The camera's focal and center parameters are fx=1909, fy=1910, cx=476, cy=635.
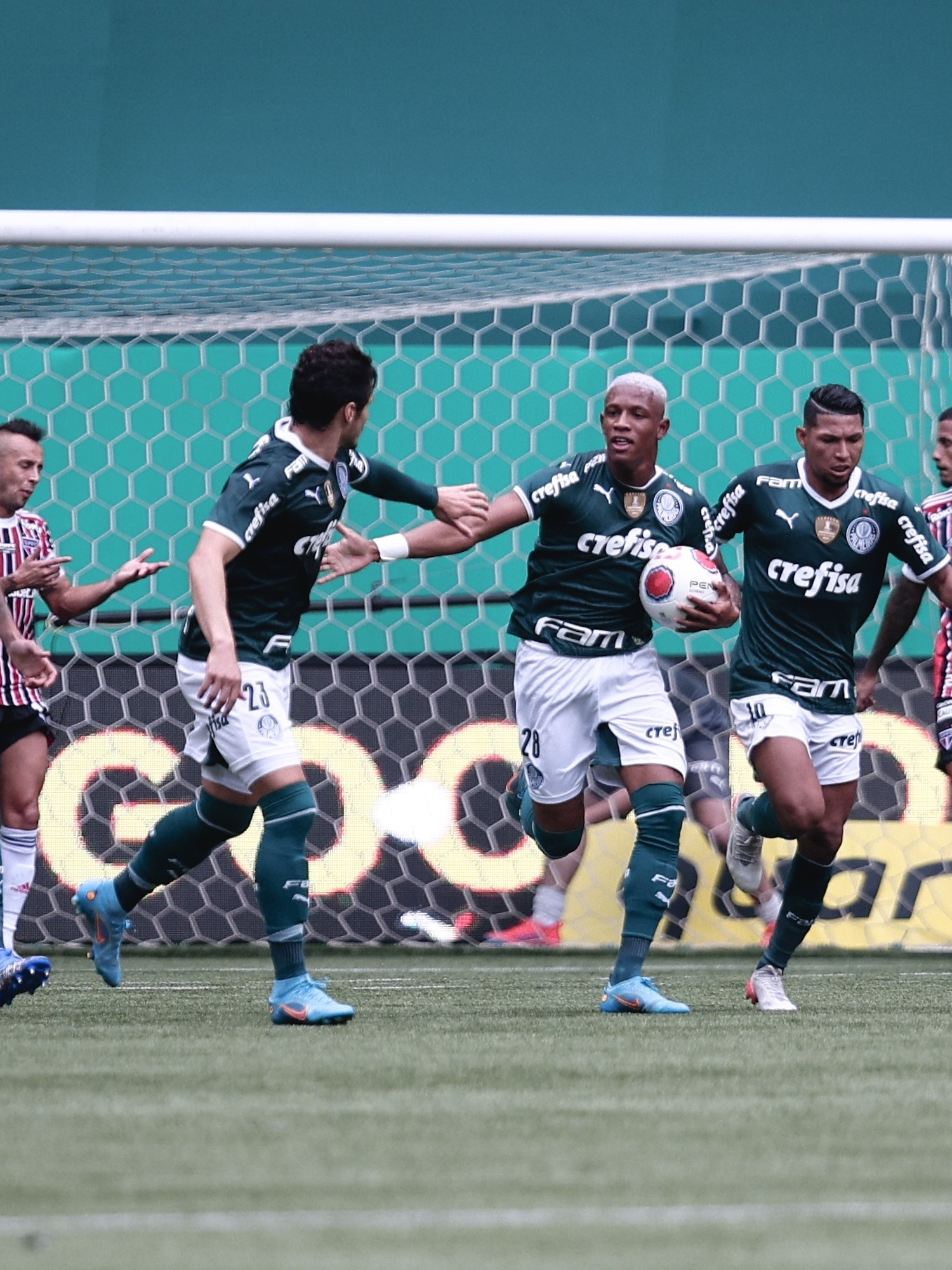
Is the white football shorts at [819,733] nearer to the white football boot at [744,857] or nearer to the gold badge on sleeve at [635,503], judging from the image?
the gold badge on sleeve at [635,503]

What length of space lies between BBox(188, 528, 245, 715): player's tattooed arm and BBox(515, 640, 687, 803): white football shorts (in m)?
1.37

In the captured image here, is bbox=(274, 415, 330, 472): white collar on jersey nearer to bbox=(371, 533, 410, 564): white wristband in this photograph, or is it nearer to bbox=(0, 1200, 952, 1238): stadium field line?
bbox=(371, 533, 410, 564): white wristband

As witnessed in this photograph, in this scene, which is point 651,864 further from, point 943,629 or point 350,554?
point 943,629

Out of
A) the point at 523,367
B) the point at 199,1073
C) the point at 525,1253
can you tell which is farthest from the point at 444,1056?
the point at 523,367

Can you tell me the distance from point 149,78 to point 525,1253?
1105 centimetres

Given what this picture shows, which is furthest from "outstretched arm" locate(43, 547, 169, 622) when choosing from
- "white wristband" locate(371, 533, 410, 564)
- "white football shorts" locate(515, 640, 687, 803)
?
"white football shorts" locate(515, 640, 687, 803)

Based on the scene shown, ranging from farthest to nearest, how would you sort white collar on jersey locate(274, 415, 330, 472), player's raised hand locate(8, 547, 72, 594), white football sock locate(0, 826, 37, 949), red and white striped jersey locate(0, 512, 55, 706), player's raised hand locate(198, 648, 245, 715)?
white football sock locate(0, 826, 37, 949) → red and white striped jersey locate(0, 512, 55, 706) → player's raised hand locate(8, 547, 72, 594) → white collar on jersey locate(274, 415, 330, 472) → player's raised hand locate(198, 648, 245, 715)

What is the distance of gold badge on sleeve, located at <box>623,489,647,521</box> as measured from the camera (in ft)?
19.5

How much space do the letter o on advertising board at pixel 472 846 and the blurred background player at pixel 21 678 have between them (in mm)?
1924

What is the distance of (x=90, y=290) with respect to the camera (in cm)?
834

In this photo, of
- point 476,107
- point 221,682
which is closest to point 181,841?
point 221,682

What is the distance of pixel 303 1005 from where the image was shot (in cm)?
491

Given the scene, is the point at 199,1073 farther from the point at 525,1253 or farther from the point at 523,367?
the point at 523,367

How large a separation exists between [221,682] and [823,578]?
83.8 inches
